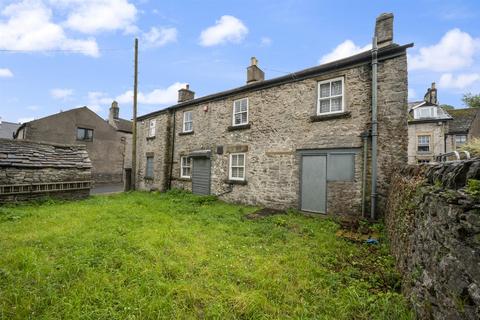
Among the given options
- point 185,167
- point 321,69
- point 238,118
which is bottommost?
point 185,167

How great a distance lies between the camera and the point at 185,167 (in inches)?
587

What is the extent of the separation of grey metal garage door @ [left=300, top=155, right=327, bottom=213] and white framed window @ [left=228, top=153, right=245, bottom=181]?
335cm

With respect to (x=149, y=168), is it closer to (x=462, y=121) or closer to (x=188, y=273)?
(x=188, y=273)

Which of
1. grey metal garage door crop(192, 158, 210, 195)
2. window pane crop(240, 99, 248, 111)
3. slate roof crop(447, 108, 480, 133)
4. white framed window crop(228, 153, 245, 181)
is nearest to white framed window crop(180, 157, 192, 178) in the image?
grey metal garage door crop(192, 158, 210, 195)

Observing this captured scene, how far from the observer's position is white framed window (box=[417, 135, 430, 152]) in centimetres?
2347

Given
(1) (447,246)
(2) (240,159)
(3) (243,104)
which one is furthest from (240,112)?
(1) (447,246)

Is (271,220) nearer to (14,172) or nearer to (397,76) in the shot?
(397,76)

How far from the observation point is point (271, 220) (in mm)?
8070

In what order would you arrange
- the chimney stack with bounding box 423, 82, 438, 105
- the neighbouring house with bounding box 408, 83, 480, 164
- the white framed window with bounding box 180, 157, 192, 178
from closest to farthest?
the white framed window with bounding box 180, 157, 192, 178 < the neighbouring house with bounding box 408, 83, 480, 164 < the chimney stack with bounding box 423, 82, 438, 105

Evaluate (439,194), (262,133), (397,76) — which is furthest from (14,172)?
(397,76)

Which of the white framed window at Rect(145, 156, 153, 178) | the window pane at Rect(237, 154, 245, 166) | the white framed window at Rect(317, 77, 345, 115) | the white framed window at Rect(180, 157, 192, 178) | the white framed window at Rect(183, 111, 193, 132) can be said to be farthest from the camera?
the white framed window at Rect(145, 156, 153, 178)

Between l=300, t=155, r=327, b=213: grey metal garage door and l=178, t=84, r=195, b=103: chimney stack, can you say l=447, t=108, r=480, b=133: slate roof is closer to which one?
l=300, t=155, r=327, b=213: grey metal garage door

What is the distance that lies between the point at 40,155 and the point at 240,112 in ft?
35.5

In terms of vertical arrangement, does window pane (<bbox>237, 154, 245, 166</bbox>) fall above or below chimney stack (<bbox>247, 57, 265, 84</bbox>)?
below
